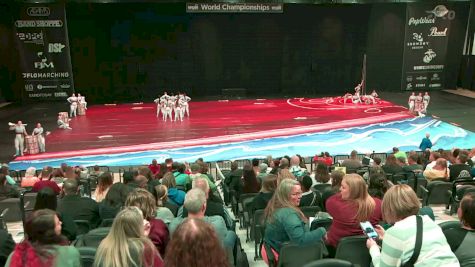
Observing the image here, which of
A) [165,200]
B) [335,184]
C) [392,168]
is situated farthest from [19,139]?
[335,184]

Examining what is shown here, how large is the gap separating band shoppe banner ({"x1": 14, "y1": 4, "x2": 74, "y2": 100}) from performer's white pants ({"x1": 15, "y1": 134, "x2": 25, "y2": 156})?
31.0 feet

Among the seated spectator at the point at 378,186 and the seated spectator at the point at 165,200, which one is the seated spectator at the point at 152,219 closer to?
the seated spectator at the point at 165,200

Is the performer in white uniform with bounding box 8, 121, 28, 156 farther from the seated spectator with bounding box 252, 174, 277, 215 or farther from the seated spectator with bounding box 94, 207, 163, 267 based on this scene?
the seated spectator with bounding box 94, 207, 163, 267

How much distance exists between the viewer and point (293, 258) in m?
4.75

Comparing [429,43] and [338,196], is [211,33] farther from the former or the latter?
[338,196]

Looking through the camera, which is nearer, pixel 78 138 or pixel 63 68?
pixel 78 138

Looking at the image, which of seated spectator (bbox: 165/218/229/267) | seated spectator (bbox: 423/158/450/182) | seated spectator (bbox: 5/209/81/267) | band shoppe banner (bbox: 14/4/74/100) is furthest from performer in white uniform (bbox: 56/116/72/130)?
seated spectator (bbox: 165/218/229/267)

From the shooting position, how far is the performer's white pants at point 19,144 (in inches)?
653

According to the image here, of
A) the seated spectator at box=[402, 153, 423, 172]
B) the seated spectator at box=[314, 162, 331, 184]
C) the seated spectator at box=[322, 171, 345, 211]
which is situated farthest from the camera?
the seated spectator at box=[402, 153, 423, 172]

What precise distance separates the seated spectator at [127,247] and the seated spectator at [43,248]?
0.81 feet

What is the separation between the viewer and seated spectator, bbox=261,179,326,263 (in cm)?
464

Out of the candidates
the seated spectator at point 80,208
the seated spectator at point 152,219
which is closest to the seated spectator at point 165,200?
the seated spectator at point 80,208

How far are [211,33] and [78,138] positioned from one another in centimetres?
1227

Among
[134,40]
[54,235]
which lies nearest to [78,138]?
[134,40]
